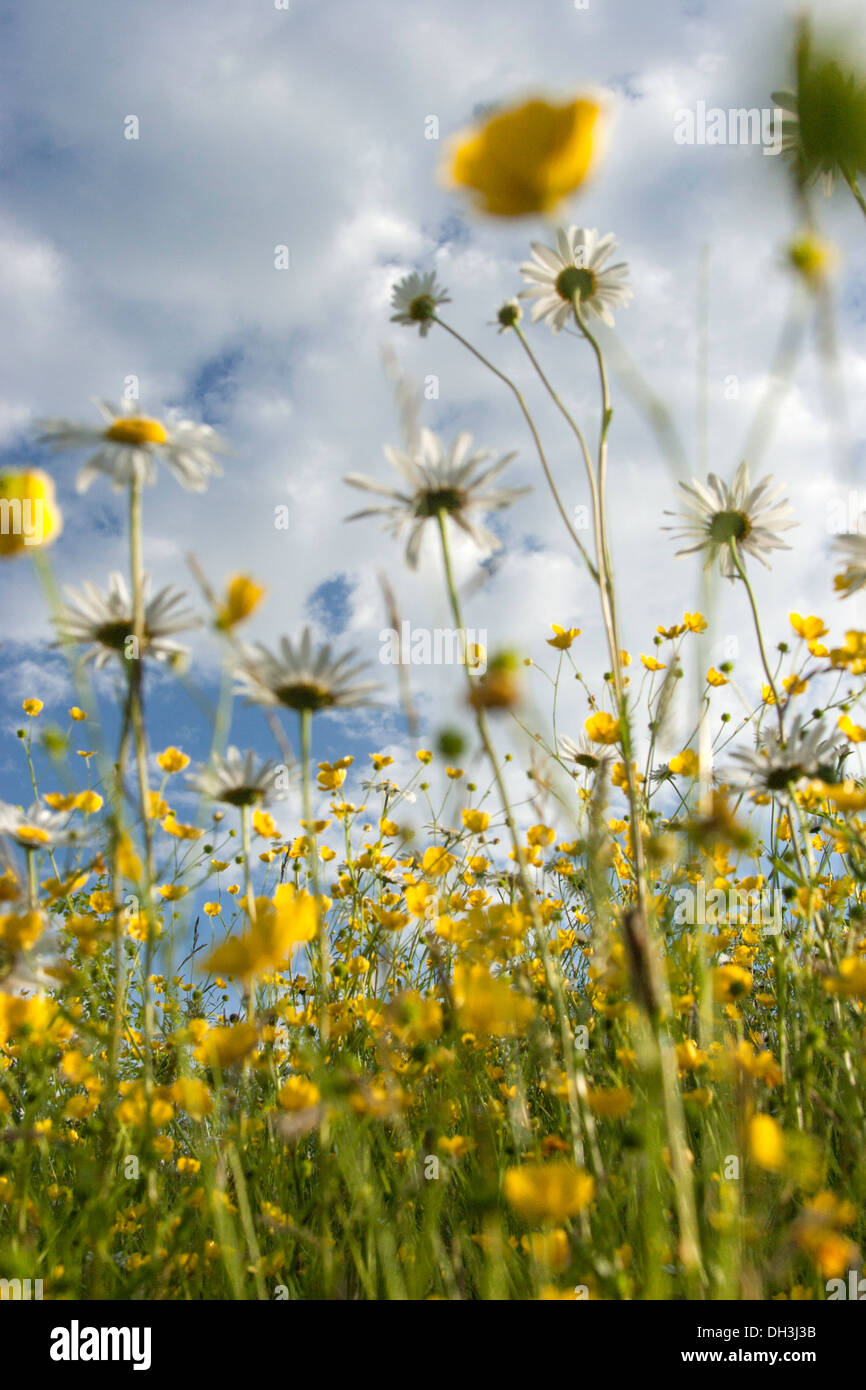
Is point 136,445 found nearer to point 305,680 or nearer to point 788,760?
point 305,680

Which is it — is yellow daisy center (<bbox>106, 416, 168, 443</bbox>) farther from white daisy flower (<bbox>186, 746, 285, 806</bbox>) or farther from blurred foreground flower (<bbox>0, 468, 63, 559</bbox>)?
white daisy flower (<bbox>186, 746, 285, 806</bbox>)

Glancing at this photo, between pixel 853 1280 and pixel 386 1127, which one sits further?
pixel 386 1127

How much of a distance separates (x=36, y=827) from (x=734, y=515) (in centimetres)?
155

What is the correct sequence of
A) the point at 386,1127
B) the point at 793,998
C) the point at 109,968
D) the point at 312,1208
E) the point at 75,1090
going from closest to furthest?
the point at 312,1208
the point at 386,1127
the point at 793,998
the point at 109,968
the point at 75,1090

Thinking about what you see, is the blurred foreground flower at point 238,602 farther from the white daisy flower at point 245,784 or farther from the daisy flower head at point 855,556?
the daisy flower head at point 855,556

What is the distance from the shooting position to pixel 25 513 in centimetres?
91

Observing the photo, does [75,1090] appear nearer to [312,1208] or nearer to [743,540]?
[312,1208]

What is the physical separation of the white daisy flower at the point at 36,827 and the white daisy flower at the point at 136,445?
2.07 feet

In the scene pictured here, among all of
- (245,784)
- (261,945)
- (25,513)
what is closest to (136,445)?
(25,513)
